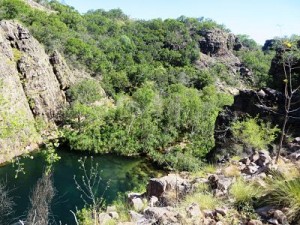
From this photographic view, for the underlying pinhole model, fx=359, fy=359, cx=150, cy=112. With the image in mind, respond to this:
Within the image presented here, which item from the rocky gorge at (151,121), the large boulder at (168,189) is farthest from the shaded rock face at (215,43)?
the large boulder at (168,189)

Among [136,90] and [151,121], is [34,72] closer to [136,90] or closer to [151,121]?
[151,121]

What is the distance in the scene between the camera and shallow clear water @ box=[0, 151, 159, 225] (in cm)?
2834

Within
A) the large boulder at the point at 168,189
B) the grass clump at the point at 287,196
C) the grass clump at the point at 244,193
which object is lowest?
the large boulder at the point at 168,189

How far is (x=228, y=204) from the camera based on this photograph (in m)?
9.11

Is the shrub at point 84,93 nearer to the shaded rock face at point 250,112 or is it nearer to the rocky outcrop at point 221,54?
the shaded rock face at point 250,112

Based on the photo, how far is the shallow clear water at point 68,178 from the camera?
93.0 feet

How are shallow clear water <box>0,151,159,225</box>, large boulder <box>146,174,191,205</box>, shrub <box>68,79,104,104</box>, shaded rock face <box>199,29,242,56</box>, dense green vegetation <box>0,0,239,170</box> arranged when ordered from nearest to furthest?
large boulder <box>146,174,191,205</box>
shallow clear water <box>0,151,159,225</box>
dense green vegetation <box>0,0,239,170</box>
shrub <box>68,79,104,104</box>
shaded rock face <box>199,29,242,56</box>

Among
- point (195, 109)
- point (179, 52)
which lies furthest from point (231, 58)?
point (195, 109)

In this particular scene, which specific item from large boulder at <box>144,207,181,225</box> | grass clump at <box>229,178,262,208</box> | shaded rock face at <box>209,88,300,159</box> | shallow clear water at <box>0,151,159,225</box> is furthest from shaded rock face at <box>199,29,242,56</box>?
large boulder at <box>144,207,181,225</box>

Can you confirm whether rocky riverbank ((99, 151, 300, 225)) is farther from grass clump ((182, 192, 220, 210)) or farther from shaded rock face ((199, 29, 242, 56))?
shaded rock face ((199, 29, 242, 56))

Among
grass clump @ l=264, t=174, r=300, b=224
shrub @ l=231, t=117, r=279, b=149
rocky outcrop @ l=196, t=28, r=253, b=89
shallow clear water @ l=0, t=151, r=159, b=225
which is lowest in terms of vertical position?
shallow clear water @ l=0, t=151, r=159, b=225

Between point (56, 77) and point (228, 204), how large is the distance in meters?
54.3

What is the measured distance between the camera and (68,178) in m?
36.7

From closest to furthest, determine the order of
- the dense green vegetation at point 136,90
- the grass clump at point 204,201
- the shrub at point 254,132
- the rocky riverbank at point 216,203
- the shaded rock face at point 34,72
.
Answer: the rocky riverbank at point 216,203 → the grass clump at point 204,201 → the shrub at point 254,132 → the dense green vegetation at point 136,90 → the shaded rock face at point 34,72
